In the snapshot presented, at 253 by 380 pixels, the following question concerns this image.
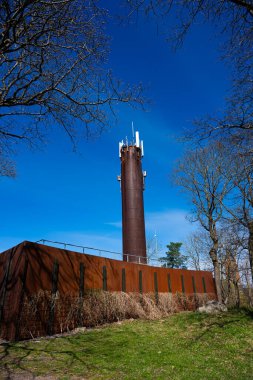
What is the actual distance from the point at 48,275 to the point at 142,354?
474 cm

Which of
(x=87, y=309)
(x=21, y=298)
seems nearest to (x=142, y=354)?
(x=21, y=298)

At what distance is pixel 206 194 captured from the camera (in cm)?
2181

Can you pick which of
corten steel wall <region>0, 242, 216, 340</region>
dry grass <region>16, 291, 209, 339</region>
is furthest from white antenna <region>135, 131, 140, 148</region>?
dry grass <region>16, 291, 209, 339</region>

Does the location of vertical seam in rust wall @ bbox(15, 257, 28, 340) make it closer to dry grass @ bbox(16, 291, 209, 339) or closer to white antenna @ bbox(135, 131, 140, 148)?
dry grass @ bbox(16, 291, 209, 339)

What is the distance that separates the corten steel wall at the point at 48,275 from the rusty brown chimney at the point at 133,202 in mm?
6237

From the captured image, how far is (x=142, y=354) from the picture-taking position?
7.65m

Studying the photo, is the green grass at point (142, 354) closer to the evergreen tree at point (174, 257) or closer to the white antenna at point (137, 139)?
the white antenna at point (137, 139)

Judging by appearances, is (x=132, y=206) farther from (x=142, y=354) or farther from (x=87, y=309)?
(x=142, y=354)

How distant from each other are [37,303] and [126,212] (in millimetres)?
15330

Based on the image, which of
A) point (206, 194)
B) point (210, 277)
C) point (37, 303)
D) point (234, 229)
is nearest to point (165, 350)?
point (37, 303)

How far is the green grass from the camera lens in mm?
5961

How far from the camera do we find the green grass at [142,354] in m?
5.96

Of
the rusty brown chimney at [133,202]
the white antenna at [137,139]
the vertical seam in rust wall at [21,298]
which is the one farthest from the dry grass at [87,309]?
the white antenna at [137,139]

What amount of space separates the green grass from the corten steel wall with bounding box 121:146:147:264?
38.0ft
